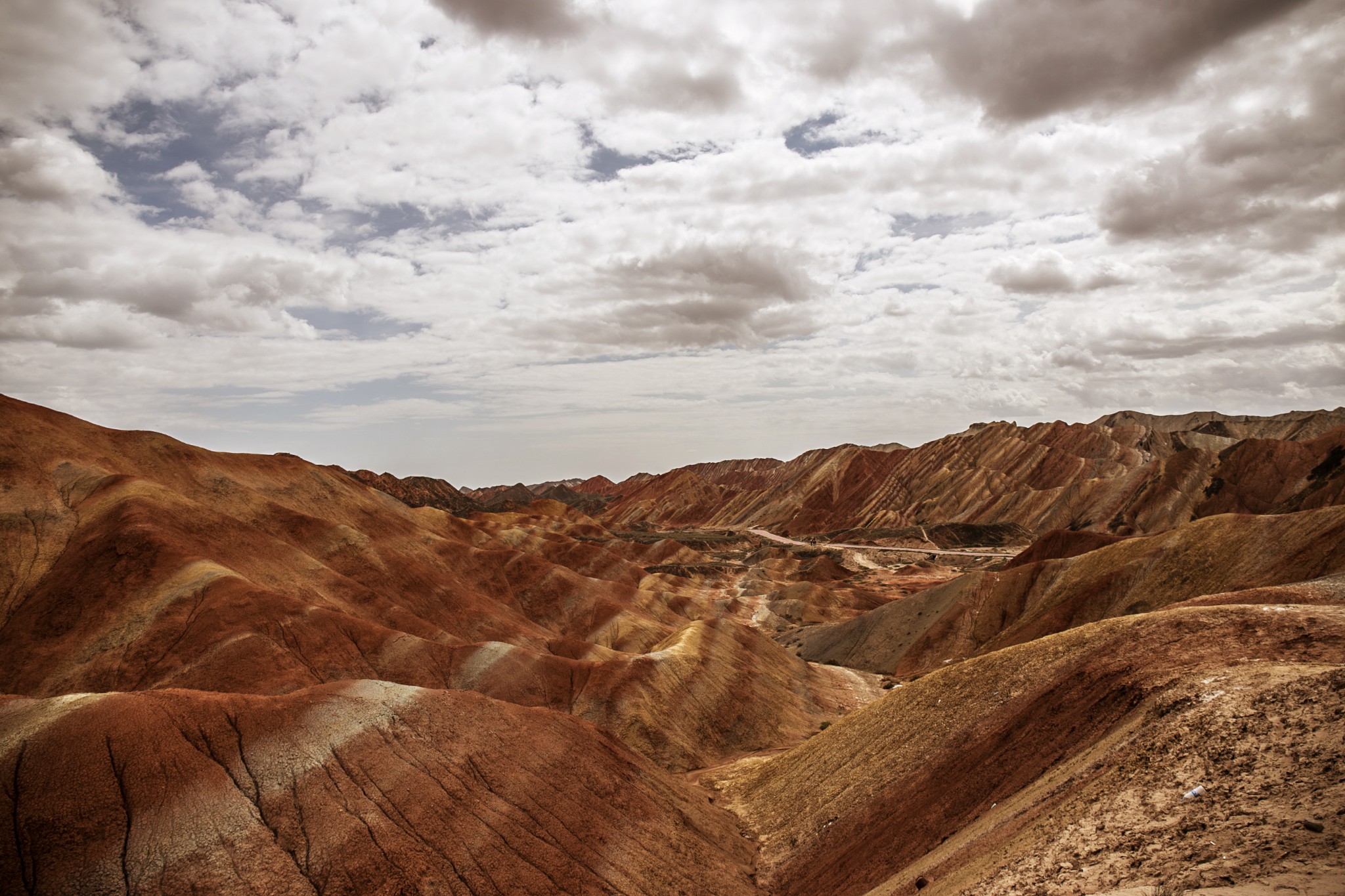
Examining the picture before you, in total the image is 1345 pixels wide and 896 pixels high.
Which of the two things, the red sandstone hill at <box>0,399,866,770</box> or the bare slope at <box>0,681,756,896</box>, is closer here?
the bare slope at <box>0,681,756,896</box>

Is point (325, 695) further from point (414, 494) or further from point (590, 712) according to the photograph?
point (414, 494)

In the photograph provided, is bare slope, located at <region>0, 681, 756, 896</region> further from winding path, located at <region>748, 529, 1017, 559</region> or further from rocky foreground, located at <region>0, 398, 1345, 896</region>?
winding path, located at <region>748, 529, 1017, 559</region>

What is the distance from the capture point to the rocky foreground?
15.4 metres

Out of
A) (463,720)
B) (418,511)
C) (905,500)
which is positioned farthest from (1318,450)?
(418,511)

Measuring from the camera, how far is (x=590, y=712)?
150ft

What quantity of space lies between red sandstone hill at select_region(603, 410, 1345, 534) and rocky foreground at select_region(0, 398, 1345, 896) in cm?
1046

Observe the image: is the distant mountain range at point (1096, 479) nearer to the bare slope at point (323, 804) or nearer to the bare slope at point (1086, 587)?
the bare slope at point (1086, 587)

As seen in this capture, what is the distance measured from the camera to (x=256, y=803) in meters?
20.9

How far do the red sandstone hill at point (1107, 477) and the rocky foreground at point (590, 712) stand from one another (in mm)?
10458

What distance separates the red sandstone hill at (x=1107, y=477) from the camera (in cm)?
9606

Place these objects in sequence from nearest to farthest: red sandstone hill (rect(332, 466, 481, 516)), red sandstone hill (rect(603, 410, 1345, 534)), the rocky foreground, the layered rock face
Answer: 1. the rocky foreground
2. the layered rock face
3. red sandstone hill (rect(603, 410, 1345, 534))
4. red sandstone hill (rect(332, 466, 481, 516))

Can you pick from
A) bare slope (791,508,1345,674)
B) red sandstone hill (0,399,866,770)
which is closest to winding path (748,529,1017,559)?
bare slope (791,508,1345,674)

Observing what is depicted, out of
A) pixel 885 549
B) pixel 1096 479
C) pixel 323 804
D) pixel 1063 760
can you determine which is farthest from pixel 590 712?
pixel 1096 479

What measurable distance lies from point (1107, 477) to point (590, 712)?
432 feet
